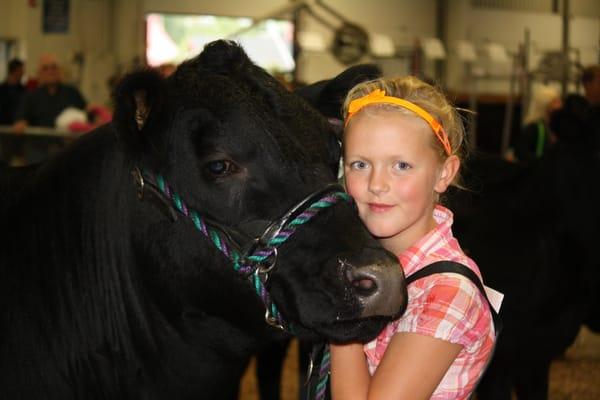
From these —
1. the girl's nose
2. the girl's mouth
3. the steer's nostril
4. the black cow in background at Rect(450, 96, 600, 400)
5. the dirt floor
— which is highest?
the girl's nose

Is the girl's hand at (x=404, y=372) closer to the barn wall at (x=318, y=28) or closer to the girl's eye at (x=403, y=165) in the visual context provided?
the girl's eye at (x=403, y=165)

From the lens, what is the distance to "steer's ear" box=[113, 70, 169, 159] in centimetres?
230

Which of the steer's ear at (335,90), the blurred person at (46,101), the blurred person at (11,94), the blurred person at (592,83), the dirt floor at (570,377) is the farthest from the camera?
the blurred person at (11,94)

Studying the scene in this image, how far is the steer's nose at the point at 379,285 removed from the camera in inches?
77.6

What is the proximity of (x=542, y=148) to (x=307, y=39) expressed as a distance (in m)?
5.75

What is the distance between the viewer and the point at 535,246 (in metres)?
4.61

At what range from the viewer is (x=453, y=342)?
2035 millimetres

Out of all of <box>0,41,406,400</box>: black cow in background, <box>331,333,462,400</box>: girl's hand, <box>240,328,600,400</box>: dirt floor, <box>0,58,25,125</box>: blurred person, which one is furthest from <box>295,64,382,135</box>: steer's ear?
<box>0,58,25,125</box>: blurred person

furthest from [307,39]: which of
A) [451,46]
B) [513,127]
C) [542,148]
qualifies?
[451,46]

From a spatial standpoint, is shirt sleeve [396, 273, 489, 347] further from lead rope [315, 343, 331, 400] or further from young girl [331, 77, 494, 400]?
lead rope [315, 343, 331, 400]

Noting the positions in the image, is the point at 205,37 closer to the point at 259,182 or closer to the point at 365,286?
the point at 259,182

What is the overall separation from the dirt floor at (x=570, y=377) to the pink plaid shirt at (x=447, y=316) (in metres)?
3.71

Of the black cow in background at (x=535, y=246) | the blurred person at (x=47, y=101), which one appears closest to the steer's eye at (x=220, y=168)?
the black cow in background at (x=535, y=246)

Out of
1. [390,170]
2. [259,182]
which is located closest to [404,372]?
[390,170]
